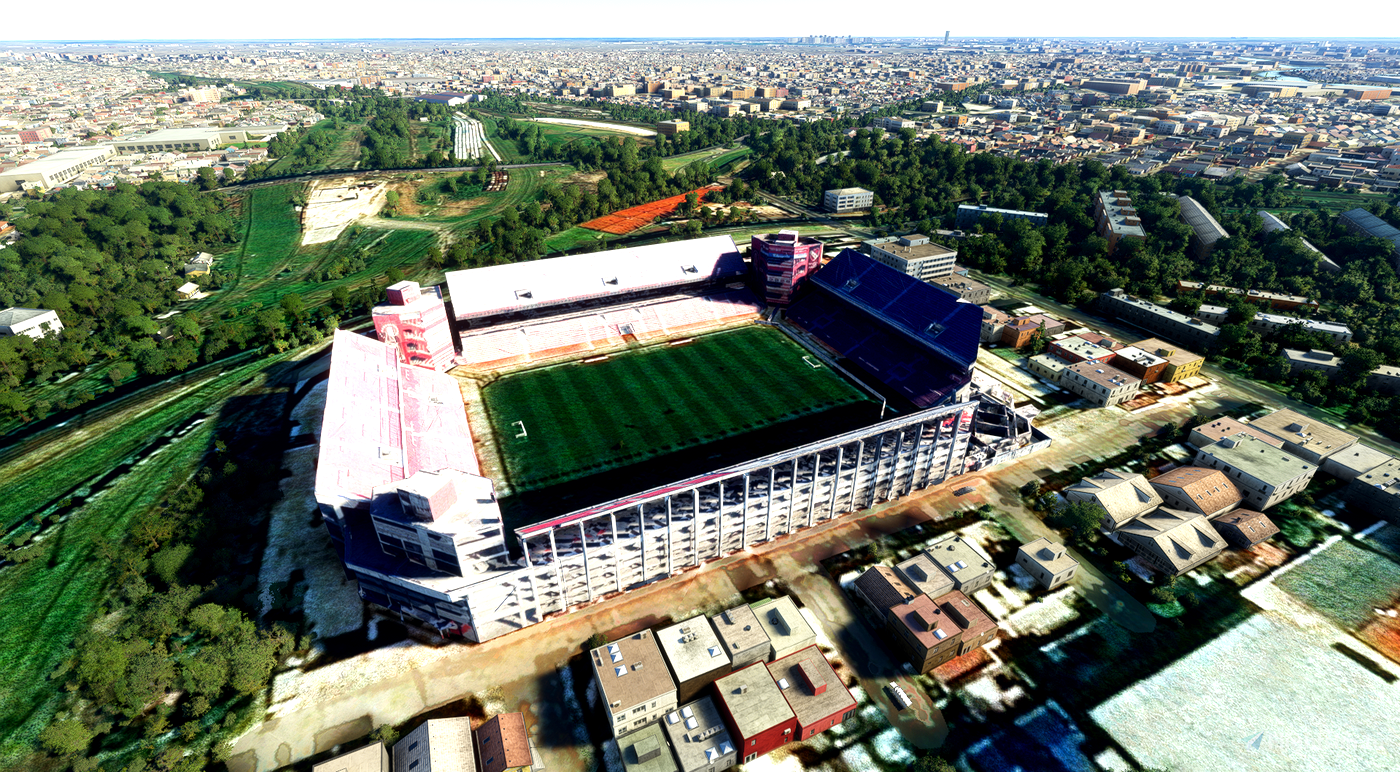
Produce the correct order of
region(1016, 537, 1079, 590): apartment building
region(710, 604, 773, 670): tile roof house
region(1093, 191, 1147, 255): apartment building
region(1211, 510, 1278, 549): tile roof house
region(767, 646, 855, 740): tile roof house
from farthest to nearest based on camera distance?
region(1093, 191, 1147, 255): apartment building
region(1211, 510, 1278, 549): tile roof house
region(1016, 537, 1079, 590): apartment building
region(710, 604, 773, 670): tile roof house
region(767, 646, 855, 740): tile roof house

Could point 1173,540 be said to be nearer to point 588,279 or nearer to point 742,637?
point 742,637

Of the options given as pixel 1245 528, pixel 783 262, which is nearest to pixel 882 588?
pixel 1245 528

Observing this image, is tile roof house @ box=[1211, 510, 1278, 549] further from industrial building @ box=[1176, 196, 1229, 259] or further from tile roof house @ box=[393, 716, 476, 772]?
industrial building @ box=[1176, 196, 1229, 259]

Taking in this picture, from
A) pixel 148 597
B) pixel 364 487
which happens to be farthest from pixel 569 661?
pixel 148 597

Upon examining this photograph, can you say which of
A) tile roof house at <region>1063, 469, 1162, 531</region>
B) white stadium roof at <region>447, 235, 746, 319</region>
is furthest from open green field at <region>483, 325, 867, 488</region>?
tile roof house at <region>1063, 469, 1162, 531</region>

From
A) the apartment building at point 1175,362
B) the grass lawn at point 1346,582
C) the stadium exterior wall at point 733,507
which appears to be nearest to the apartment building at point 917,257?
the apartment building at point 1175,362

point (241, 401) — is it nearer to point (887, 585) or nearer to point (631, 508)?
point (631, 508)
